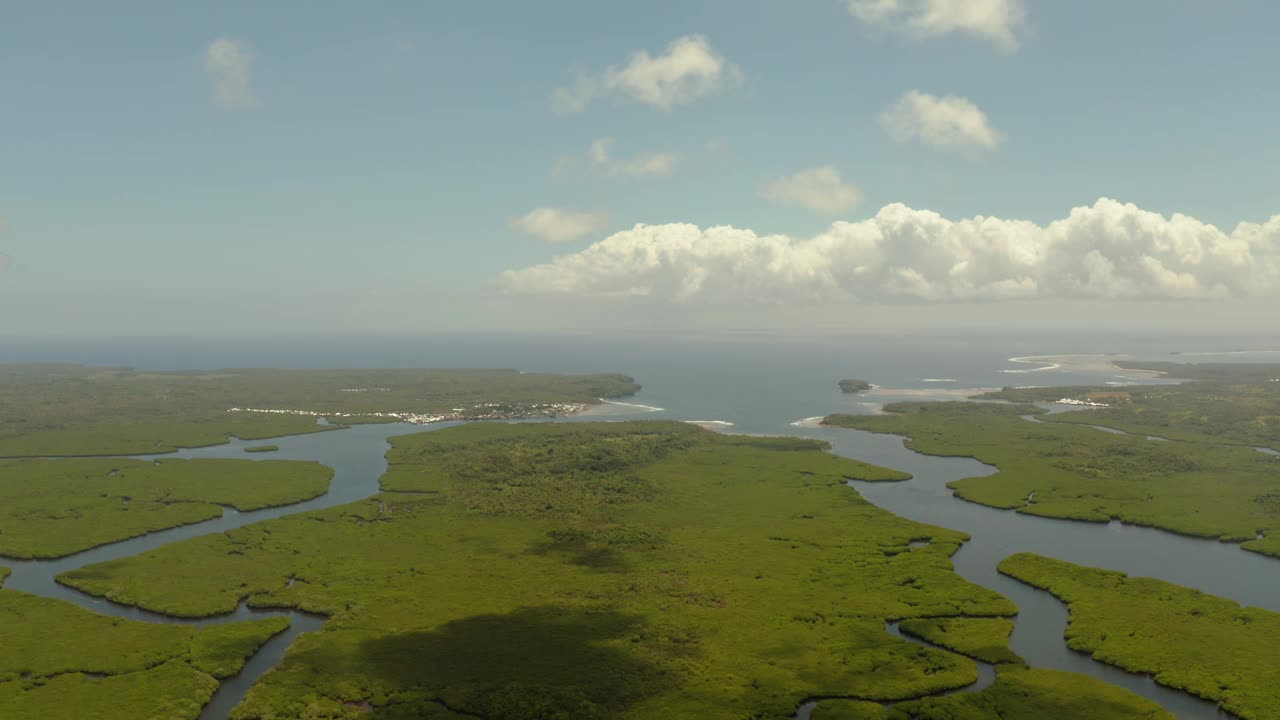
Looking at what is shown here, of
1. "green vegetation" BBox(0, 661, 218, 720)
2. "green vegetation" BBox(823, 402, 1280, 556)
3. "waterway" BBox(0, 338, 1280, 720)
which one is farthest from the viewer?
"green vegetation" BBox(823, 402, 1280, 556)

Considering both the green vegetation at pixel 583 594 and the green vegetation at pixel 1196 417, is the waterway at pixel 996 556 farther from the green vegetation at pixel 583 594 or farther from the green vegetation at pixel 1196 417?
the green vegetation at pixel 1196 417

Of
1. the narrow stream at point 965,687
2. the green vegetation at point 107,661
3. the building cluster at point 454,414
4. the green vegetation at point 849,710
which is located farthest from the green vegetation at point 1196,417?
the green vegetation at point 107,661

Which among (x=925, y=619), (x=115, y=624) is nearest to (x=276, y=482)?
(x=115, y=624)

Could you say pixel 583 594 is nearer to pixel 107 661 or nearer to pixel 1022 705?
pixel 1022 705

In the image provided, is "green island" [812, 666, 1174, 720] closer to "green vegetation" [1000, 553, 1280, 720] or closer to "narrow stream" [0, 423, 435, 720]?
"green vegetation" [1000, 553, 1280, 720]

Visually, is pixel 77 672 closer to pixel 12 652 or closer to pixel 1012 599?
pixel 12 652

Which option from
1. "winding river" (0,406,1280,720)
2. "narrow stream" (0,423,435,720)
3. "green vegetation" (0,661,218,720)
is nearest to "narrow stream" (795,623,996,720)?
"winding river" (0,406,1280,720)
